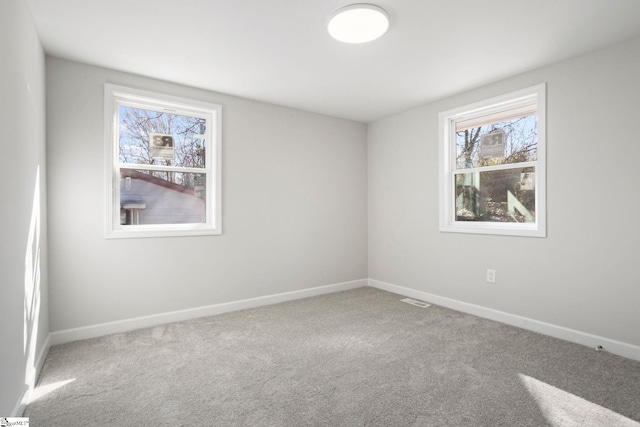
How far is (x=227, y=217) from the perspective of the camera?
12.2ft

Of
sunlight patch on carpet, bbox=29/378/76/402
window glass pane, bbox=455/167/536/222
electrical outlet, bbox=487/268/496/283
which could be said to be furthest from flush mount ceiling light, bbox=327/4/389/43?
sunlight patch on carpet, bbox=29/378/76/402

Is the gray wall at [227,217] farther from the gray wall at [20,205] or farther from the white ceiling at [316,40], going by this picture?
the white ceiling at [316,40]

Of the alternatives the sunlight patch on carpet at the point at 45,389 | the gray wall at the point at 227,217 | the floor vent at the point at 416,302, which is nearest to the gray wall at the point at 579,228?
the floor vent at the point at 416,302

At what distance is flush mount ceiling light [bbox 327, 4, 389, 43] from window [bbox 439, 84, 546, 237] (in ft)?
5.63

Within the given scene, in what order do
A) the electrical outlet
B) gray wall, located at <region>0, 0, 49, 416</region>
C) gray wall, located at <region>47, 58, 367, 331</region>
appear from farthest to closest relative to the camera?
1. the electrical outlet
2. gray wall, located at <region>47, 58, 367, 331</region>
3. gray wall, located at <region>0, 0, 49, 416</region>

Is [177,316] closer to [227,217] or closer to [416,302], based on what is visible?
[227,217]

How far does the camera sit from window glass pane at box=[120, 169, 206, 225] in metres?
3.25

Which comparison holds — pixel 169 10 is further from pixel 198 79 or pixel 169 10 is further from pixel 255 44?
pixel 198 79

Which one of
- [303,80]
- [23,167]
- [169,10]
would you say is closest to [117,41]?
[169,10]

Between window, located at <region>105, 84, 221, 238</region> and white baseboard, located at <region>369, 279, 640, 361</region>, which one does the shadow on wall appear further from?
white baseboard, located at <region>369, 279, 640, 361</region>

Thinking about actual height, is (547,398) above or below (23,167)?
below

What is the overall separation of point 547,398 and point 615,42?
2642 mm

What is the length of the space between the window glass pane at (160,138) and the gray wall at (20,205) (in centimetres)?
70

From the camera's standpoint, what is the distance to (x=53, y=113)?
281 cm
